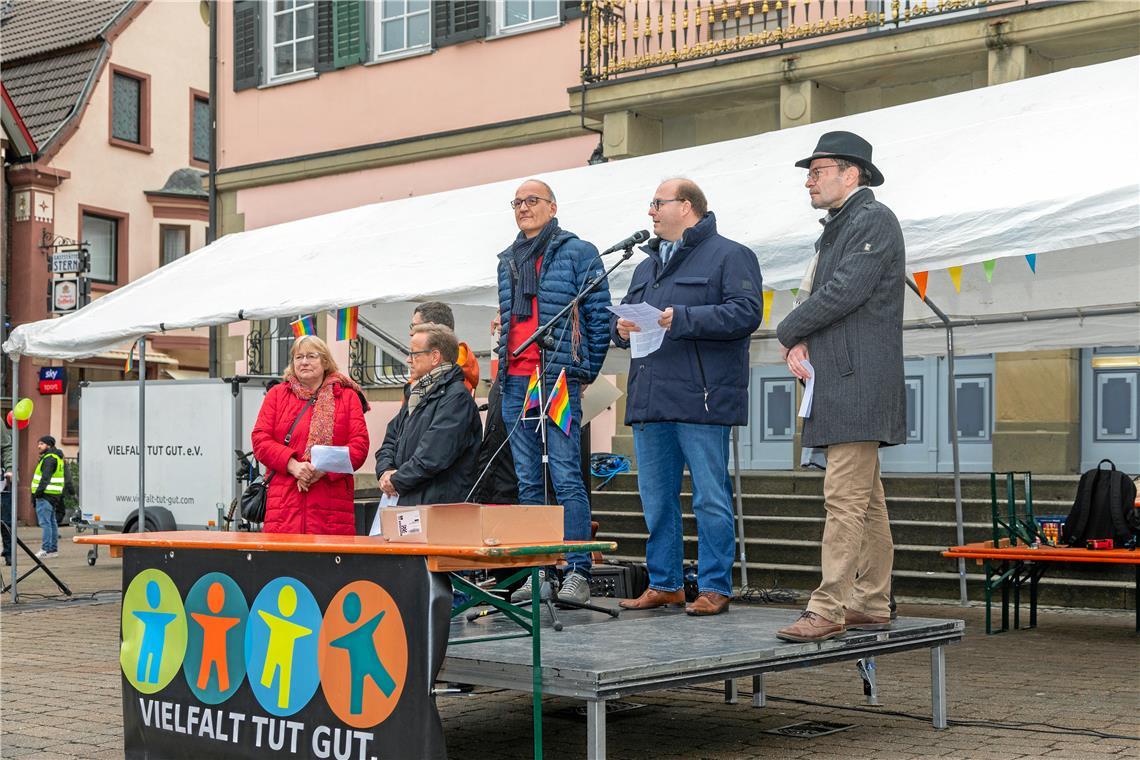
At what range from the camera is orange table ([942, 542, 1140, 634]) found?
29.6ft

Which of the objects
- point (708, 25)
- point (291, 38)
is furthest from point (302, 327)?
point (291, 38)

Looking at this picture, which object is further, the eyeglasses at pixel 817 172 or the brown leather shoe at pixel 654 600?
the brown leather shoe at pixel 654 600

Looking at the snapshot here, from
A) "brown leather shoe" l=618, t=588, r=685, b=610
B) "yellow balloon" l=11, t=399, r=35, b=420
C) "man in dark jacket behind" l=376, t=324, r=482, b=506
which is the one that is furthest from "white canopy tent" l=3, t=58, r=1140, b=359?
"yellow balloon" l=11, t=399, r=35, b=420

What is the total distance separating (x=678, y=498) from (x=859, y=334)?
113cm

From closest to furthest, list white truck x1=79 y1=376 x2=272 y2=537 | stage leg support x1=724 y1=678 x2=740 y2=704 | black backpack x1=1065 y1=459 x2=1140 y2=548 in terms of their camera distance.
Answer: stage leg support x1=724 y1=678 x2=740 y2=704, black backpack x1=1065 y1=459 x2=1140 y2=548, white truck x1=79 y1=376 x2=272 y2=537

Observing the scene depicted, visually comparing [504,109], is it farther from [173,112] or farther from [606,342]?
[173,112]

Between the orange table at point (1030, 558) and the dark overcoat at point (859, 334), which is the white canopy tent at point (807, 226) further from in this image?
the orange table at point (1030, 558)

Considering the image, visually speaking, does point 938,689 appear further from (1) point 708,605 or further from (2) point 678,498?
(2) point 678,498

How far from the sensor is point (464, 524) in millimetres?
4801

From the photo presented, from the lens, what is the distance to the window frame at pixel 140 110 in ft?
100

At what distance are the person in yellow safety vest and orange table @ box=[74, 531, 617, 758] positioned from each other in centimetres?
1282

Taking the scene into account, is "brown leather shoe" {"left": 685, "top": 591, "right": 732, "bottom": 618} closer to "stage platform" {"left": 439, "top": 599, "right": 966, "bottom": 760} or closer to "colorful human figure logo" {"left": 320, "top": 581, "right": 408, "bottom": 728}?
"stage platform" {"left": 439, "top": 599, "right": 966, "bottom": 760}

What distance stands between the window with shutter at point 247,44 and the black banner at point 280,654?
606 inches

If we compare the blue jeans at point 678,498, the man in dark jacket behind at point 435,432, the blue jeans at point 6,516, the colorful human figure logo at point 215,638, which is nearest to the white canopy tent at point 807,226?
the blue jeans at point 678,498
